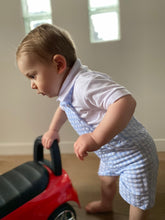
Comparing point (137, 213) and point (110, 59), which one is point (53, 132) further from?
point (110, 59)

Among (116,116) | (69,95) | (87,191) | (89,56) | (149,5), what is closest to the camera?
(116,116)

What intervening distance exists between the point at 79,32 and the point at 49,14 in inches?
9.0

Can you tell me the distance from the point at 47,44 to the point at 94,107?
225 mm

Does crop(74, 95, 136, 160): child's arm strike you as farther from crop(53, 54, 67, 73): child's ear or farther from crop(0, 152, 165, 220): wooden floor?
crop(0, 152, 165, 220): wooden floor

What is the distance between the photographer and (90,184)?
105 cm

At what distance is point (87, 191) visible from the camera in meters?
1.00

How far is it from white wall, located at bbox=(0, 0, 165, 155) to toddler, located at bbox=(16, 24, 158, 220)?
57cm

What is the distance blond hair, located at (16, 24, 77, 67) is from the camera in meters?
0.59

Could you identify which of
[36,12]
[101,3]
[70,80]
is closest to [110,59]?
[101,3]

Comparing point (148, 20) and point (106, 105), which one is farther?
point (148, 20)

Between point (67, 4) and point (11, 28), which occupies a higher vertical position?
point (67, 4)

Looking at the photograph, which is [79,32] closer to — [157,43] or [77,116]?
[157,43]

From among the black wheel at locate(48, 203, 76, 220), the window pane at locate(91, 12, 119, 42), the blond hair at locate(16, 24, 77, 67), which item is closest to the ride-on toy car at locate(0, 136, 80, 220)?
the black wheel at locate(48, 203, 76, 220)

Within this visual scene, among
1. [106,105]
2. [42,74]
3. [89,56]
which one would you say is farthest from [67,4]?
[106,105]
